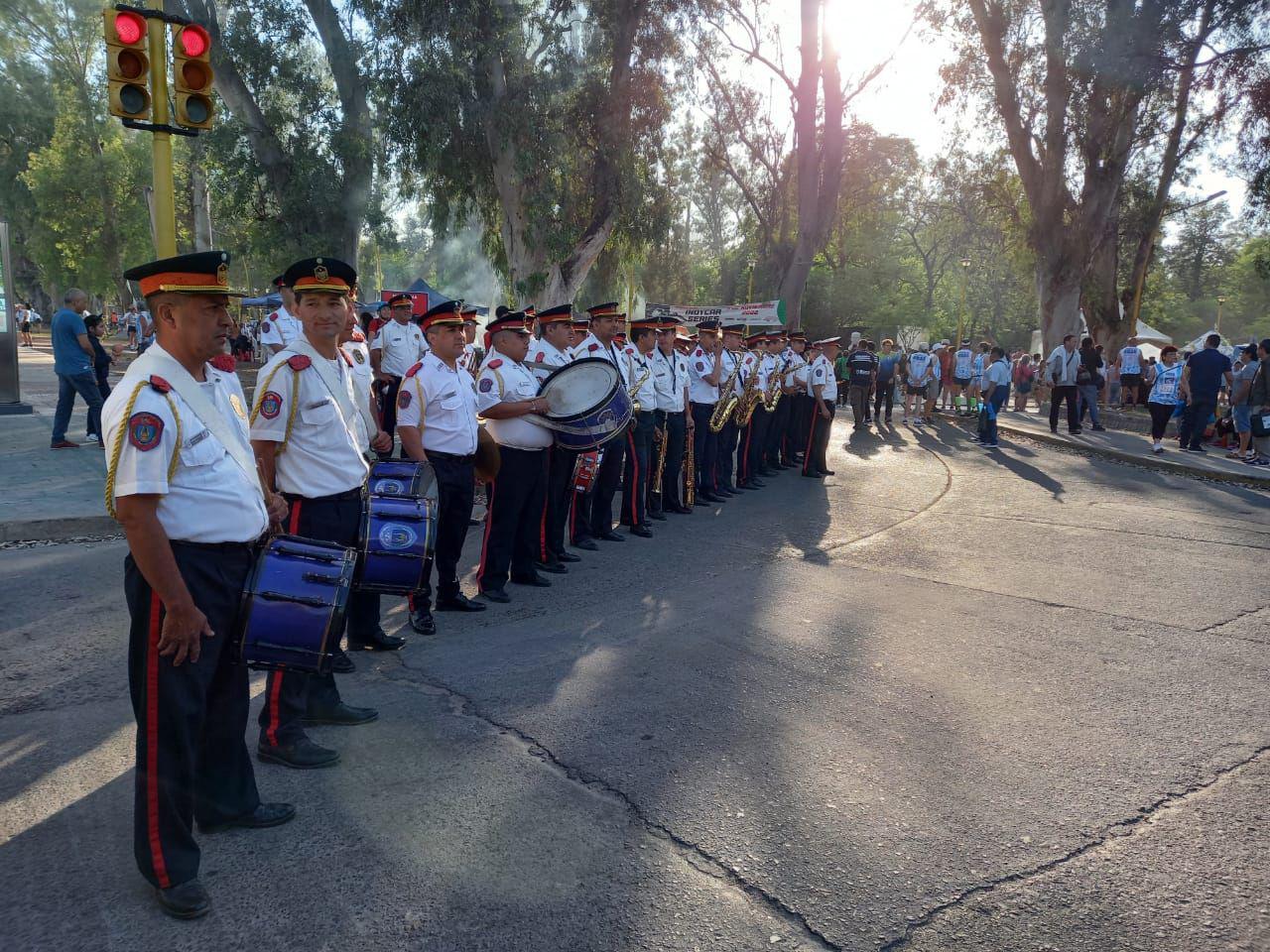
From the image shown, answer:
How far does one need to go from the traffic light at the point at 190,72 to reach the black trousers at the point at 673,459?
5.07m

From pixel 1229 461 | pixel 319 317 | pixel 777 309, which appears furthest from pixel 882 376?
pixel 319 317

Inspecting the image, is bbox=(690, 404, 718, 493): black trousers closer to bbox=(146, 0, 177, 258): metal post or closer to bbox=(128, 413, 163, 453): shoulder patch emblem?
bbox=(146, 0, 177, 258): metal post

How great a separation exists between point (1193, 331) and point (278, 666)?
96165mm

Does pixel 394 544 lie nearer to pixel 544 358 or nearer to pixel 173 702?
pixel 173 702

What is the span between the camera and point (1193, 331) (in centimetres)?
8288

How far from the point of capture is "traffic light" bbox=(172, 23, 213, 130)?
24.7 feet

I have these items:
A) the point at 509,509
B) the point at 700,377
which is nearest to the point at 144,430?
the point at 509,509

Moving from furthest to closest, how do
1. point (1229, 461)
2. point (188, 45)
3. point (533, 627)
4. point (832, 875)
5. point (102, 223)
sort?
point (102, 223), point (1229, 461), point (188, 45), point (533, 627), point (832, 875)

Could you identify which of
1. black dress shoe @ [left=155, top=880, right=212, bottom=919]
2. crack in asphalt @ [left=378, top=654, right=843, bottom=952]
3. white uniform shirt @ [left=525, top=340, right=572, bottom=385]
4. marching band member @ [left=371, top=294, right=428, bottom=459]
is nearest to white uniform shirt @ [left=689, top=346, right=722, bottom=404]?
white uniform shirt @ [left=525, top=340, right=572, bottom=385]

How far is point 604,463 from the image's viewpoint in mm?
8133

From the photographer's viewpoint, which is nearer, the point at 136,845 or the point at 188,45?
the point at 136,845

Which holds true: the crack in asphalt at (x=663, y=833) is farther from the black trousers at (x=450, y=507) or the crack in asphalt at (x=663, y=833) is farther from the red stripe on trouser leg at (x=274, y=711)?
the black trousers at (x=450, y=507)

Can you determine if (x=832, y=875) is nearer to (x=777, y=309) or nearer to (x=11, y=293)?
(x=11, y=293)

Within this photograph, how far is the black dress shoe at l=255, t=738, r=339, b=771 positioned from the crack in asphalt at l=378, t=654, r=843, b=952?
27.3 inches
